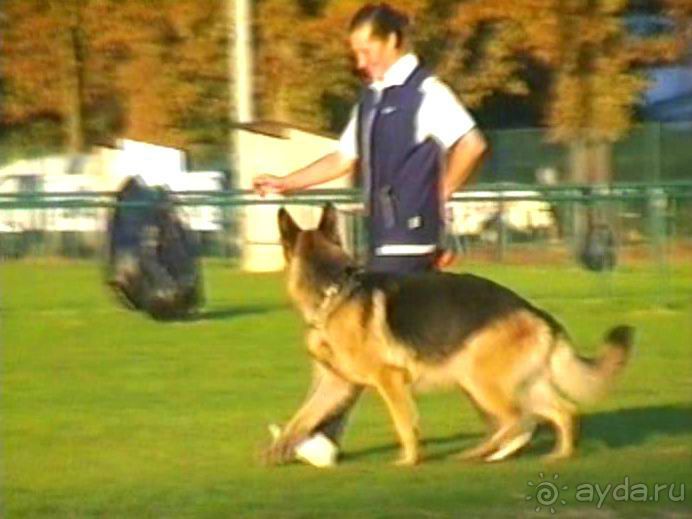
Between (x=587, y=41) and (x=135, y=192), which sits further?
(x=587, y=41)

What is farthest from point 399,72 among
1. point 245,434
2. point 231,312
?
point 231,312

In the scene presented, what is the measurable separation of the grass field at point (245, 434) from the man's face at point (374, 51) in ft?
5.79

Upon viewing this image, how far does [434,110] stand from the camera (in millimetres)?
9469

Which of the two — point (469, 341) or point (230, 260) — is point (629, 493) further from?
point (230, 260)

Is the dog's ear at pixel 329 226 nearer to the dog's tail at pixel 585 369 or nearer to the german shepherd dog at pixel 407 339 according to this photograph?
the german shepherd dog at pixel 407 339

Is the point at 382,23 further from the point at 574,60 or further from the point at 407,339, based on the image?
the point at 574,60

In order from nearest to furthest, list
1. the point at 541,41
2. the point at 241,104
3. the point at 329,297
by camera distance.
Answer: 1. the point at 329,297
2. the point at 241,104
3. the point at 541,41

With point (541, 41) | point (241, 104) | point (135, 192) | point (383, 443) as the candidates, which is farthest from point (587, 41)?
point (383, 443)

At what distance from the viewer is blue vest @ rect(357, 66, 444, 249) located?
373 inches

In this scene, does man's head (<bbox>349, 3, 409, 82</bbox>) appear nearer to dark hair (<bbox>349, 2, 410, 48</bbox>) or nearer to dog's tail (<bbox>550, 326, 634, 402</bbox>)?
dark hair (<bbox>349, 2, 410, 48</bbox>)

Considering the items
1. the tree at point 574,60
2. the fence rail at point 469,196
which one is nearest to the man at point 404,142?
the fence rail at point 469,196

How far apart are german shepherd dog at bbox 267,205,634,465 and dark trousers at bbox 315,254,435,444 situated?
3 centimetres

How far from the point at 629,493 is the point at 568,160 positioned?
26.9 m

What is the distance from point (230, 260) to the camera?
20.7 meters
